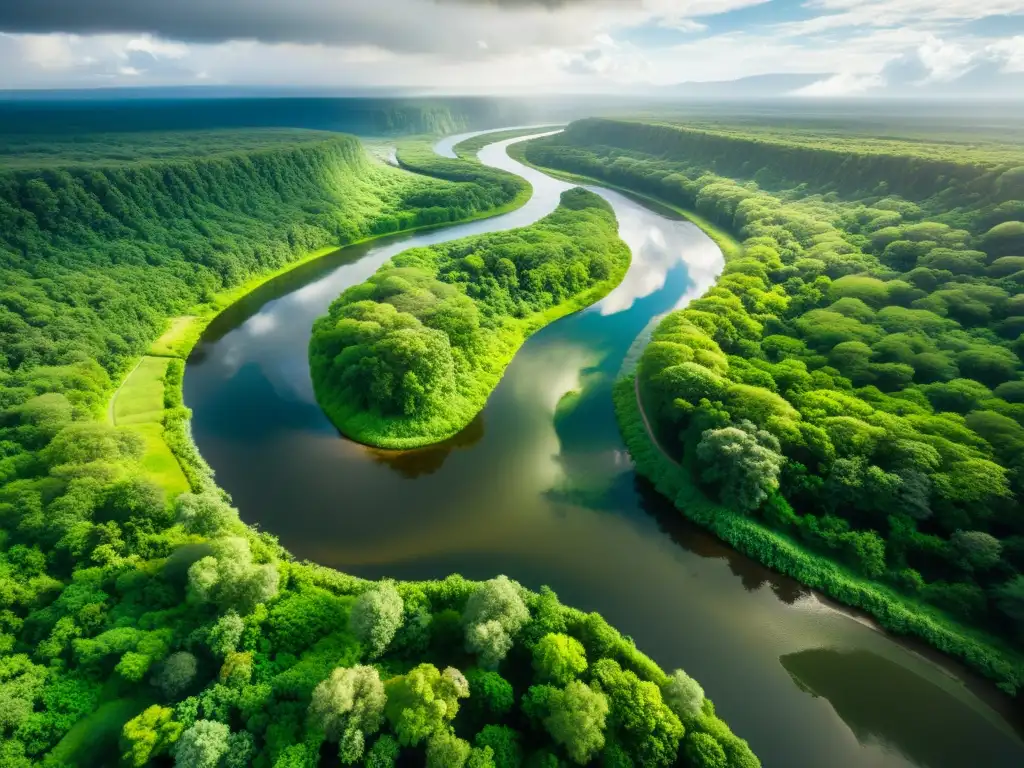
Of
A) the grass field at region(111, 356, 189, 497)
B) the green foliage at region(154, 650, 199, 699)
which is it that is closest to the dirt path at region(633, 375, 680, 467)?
the green foliage at region(154, 650, 199, 699)

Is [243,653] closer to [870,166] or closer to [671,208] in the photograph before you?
[870,166]

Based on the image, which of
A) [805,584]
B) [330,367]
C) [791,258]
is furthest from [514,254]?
[805,584]

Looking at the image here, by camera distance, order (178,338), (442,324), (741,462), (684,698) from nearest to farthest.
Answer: (684,698)
(741,462)
(442,324)
(178,338)

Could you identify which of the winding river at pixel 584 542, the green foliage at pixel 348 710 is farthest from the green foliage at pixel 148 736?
the winding river at pixel 584 542

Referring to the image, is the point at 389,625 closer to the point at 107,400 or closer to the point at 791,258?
the point at 107,400

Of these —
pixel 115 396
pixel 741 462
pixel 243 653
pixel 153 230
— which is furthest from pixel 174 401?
pixel 741 462

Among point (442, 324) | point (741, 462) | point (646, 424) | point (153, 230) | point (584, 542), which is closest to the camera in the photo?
point (584, 542)

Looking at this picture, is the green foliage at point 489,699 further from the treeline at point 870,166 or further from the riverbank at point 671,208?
the treeline at point 870,166
